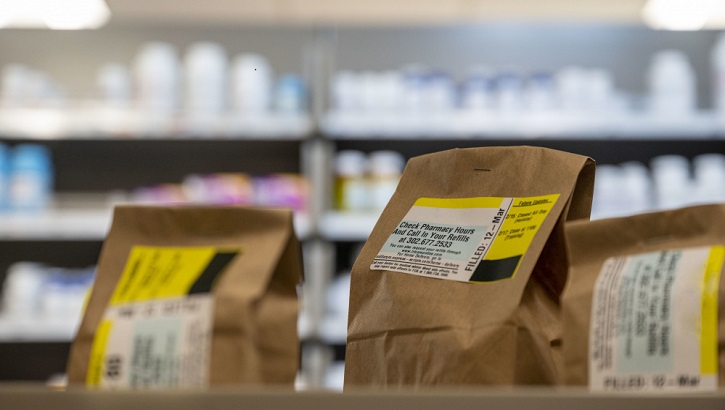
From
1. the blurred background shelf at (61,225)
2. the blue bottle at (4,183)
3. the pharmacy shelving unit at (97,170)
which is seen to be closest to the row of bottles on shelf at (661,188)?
the blurred background shelf at (61,225)

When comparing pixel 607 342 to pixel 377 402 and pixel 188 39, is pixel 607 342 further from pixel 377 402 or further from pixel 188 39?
pixel 188 39

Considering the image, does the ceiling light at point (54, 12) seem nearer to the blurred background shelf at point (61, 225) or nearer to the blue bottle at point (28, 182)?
the blue bottle at point (28, 182)

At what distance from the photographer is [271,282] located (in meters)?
0.69

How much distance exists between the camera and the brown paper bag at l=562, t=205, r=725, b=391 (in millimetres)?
495

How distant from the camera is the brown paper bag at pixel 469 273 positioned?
0.55 metres

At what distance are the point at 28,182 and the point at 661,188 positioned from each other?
2.06 meters

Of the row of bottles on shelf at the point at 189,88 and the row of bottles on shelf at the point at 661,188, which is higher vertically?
the row of bottles on shelf at the point at 189,88

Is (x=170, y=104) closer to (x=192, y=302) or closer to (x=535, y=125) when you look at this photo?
(x=535, y=125)

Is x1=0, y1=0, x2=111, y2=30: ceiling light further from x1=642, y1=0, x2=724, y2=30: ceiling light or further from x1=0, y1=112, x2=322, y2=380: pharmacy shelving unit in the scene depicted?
x1=642, y1=0, x2=724, y2=30: ceiling light

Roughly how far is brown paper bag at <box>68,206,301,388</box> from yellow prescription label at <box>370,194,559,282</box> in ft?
0.35

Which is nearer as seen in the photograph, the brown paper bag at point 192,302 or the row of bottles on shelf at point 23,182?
the brown paper bag at point 192,302

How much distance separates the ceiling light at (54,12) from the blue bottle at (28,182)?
465 mm

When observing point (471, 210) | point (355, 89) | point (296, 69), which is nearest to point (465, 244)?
point (471, 210)

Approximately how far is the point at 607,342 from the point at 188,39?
9.53ft
